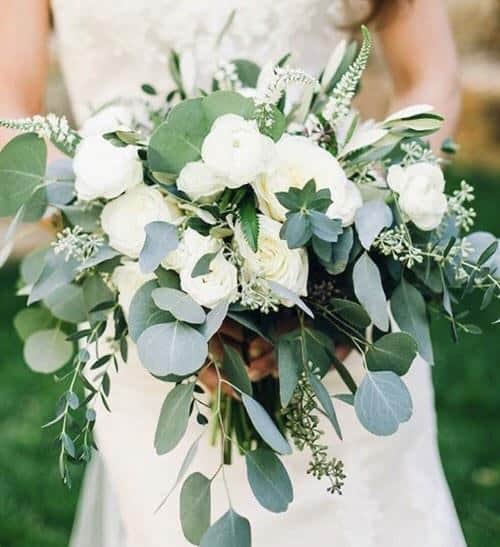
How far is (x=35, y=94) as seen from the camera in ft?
6.81

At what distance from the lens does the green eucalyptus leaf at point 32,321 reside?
1.94m

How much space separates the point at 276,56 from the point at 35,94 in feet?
1.57

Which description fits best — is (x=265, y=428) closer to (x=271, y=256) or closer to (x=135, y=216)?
(x=271, y=256)

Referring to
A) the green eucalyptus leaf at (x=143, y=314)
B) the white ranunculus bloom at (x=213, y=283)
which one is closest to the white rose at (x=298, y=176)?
the white ranunculus bloom at (x=213, y=283)

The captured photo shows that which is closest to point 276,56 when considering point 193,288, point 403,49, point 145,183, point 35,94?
point 403,49

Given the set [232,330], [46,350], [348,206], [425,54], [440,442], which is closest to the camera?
[348,206]

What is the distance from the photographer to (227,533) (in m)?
1.48

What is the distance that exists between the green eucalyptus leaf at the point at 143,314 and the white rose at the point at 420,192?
38cm

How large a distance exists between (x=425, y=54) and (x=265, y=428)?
1.06 metres

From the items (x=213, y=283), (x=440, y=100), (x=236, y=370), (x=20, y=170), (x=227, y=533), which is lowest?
(x=227, y=533)

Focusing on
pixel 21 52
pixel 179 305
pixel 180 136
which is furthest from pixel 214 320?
pixel 21 52

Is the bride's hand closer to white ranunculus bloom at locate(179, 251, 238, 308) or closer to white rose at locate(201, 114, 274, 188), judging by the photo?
white ranunculus bloom at locate(179, 251, 238, 308)

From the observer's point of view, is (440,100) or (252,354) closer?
(252,354)

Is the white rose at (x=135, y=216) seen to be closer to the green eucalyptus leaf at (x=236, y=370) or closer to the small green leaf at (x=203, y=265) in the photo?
the small green leaf at (x=203, y=265)
